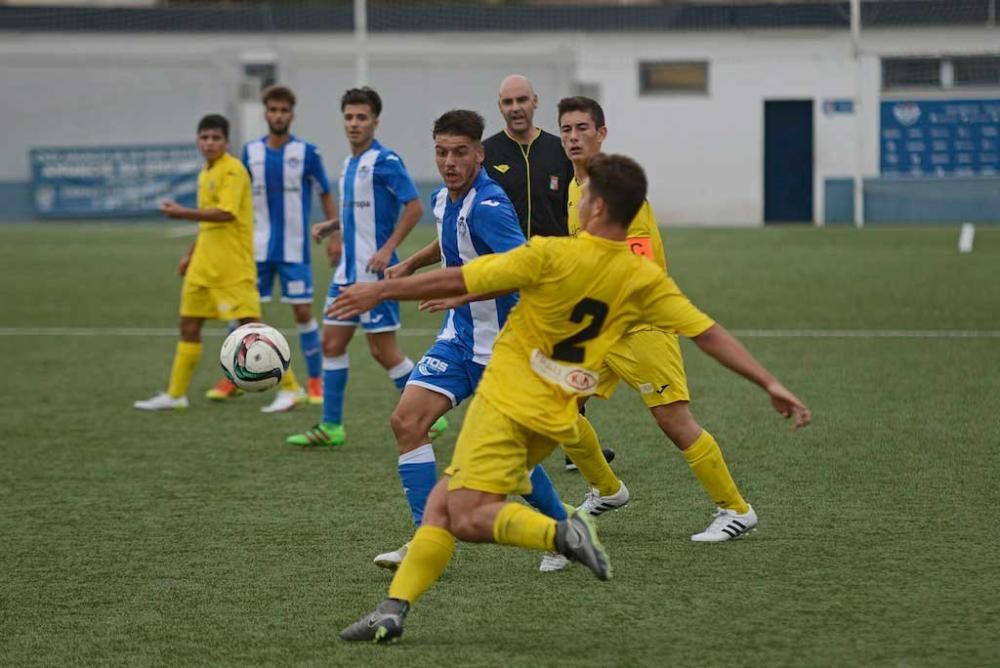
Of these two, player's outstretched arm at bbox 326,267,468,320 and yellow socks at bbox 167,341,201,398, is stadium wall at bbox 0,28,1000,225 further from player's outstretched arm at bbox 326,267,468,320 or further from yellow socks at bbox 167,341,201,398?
player's outstretched arm at bbox 326,267,468,320

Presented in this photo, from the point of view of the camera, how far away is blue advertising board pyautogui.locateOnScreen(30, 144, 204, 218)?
32.9 m

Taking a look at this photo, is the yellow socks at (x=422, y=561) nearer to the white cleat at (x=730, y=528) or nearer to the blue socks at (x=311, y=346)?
the white cleat at (x=730, y=528)

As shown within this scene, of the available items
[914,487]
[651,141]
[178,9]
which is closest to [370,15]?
[178,9]

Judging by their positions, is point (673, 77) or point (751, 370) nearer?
point (751, 370)

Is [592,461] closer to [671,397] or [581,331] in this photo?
[671,397]

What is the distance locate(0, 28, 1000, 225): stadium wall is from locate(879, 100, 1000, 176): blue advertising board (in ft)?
1.43

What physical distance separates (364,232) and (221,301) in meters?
1.91

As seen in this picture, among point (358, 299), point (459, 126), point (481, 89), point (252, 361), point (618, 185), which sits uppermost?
point (481, 89)

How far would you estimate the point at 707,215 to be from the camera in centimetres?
3344

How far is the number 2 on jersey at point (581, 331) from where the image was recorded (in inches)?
192

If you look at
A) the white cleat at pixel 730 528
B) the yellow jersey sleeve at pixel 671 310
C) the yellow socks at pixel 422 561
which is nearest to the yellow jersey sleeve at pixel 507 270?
the yellow jersey sleeve at pixel 671 310

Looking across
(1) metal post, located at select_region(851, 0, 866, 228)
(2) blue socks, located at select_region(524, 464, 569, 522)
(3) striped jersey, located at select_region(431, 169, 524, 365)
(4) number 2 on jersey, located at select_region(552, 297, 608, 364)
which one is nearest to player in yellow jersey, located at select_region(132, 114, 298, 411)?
(3) striped jersey, located at select_region(431, 169, 524, 365)

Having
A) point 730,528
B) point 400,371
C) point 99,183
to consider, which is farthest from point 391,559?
point 99,183

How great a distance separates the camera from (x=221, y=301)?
33.8 feet
